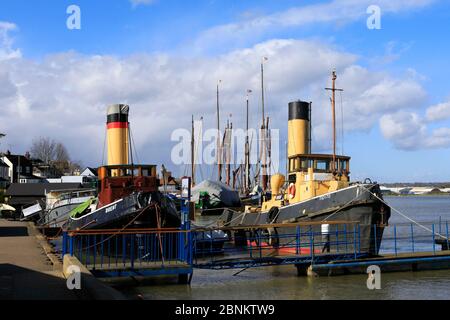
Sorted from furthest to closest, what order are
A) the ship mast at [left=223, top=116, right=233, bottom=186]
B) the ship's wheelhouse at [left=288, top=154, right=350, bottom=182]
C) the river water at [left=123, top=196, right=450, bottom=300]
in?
the ship mast at [left=223, top=116, right=233, bottom=186] < the ship's wheelhouse at [left=288, top=154, right=350, bottom=182] < the river water at [left=123, top=196, right=450, bottom=300]

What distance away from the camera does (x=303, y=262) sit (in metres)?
17.8

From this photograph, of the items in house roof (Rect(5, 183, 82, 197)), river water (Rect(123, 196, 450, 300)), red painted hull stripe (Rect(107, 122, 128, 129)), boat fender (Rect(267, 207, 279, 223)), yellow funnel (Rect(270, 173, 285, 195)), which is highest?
red painted hull stripe (Rect(107, 122, 128, 129))

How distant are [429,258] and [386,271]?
5.38 ft

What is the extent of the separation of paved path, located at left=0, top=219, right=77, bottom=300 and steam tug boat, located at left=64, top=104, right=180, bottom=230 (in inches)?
125

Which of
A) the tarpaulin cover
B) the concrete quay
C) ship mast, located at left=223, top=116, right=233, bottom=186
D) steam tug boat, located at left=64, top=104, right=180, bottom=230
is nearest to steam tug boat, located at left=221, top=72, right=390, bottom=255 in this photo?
steam tug boat, located at left=64, top=104, right=180, bottom=230

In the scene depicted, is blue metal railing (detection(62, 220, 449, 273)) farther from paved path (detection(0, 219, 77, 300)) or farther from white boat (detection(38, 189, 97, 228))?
white boat (detection(38, 189, 97, 228))

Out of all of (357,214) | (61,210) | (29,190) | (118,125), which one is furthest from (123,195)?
(29,190)

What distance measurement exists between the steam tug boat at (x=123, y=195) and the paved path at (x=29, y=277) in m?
3.18

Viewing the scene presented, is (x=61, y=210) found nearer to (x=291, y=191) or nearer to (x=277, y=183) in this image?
(x=277, y=183)

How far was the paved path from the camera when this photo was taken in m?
10.6

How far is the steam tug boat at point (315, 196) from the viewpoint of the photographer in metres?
20.5

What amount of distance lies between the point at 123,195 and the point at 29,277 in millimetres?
10280
